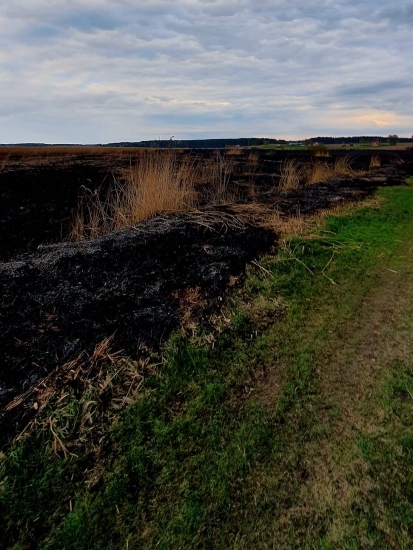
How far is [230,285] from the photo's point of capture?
16.5ft

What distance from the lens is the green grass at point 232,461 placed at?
217 cm

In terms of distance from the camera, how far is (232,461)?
8.46 ft

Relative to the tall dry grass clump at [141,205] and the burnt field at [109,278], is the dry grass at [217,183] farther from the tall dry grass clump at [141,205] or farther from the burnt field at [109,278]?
the tall dry grass clump at [141,205]

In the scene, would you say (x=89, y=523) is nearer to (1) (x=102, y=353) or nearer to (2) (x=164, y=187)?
(1) (x=102, y=353)

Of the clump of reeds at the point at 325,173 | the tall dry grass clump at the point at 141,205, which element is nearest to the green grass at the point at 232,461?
the tall dry grass clump at the point at 141,205

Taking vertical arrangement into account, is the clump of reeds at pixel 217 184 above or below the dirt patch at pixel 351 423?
above

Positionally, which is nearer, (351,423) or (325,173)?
(351,423)

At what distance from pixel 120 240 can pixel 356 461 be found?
15.4 feet

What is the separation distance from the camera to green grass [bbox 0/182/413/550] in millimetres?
2166

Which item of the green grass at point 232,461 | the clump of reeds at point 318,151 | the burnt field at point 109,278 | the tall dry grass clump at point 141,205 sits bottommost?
the green grass at point 232,461

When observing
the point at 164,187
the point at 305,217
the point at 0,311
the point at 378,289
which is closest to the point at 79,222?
the point at 164,187

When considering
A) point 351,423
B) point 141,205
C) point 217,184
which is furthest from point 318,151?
point 351,423

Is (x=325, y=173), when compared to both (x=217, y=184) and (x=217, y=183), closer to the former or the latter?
(x=217, y=183)

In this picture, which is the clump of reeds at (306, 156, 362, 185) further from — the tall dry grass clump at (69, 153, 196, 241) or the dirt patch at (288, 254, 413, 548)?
the dirt patch at (288, 254, 413, 548)
